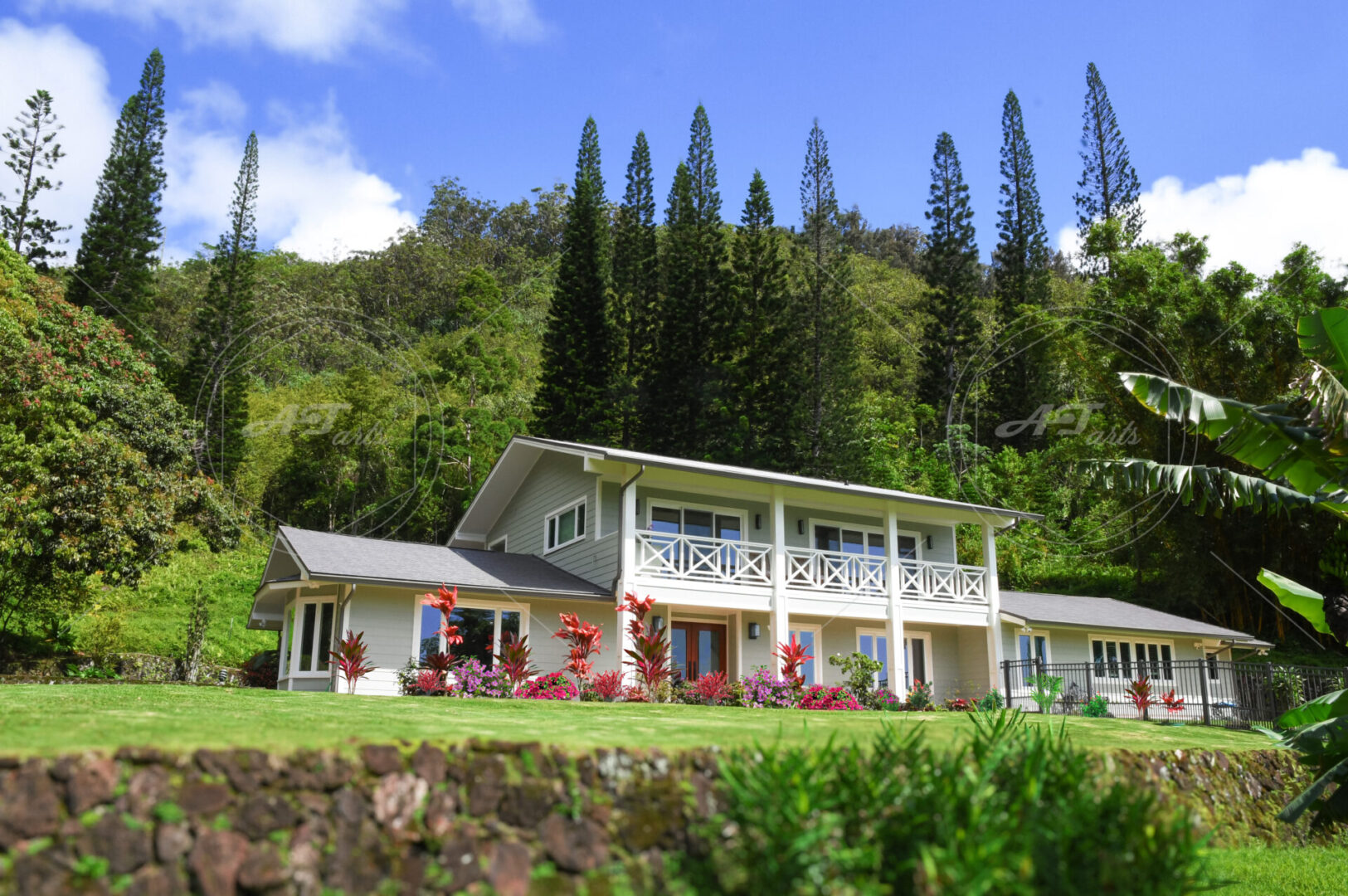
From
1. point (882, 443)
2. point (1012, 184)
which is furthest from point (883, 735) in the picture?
point (1012, 184)

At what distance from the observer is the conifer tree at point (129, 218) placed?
33.4 metres

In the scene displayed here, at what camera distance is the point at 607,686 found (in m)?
14.8


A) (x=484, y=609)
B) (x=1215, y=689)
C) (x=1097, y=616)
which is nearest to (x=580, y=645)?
(x=484, y=609)

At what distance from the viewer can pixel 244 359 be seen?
34594 mm

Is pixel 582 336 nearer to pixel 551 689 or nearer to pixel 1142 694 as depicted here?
pixel 551 689

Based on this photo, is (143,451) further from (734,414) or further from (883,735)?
(883,735)

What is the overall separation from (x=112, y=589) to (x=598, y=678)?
13090 millimetres

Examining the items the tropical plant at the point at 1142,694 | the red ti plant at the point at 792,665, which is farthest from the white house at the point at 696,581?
the tropical plant at the point at 1142,694

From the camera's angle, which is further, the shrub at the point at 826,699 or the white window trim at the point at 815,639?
the white window trim at the point at 815,639

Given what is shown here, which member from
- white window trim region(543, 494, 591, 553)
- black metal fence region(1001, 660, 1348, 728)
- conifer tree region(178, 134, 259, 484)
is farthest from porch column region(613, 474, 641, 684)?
conifer tree region(178, 134, 259, 484)

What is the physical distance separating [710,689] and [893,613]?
565cm

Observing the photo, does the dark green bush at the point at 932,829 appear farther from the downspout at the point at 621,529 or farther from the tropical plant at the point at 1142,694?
the tropical plant at the point at 1142,694

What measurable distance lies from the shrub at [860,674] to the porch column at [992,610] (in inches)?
148

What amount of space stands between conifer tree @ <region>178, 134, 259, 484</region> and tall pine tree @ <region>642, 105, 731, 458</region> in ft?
46.2
